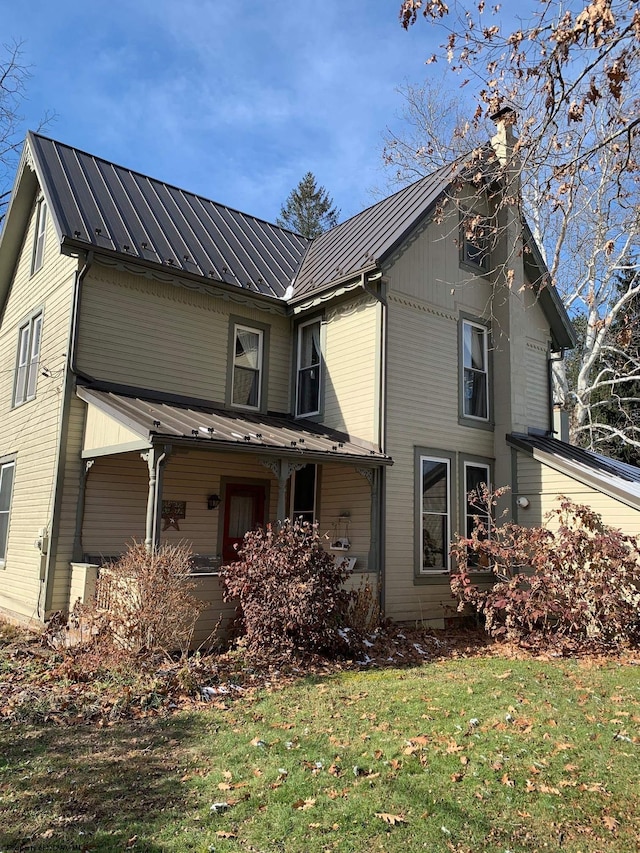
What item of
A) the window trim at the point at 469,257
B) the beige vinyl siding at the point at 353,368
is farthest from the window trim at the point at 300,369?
the window trim at the point at 469,257

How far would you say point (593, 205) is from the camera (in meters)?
22.6

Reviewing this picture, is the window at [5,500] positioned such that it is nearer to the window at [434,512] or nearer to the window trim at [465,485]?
the window at [434,512]

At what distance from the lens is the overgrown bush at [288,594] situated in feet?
27.3

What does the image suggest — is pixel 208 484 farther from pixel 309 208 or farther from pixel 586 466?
pixel 309 208

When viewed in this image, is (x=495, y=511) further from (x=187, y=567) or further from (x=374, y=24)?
(x=374, y=24)

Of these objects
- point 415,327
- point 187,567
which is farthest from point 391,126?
point 187,567

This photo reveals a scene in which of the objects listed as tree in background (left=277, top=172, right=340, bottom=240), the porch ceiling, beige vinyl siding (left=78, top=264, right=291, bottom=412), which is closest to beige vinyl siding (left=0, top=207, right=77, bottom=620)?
beige vinyl siding (left=78, top=264, right=291, bottom=412)

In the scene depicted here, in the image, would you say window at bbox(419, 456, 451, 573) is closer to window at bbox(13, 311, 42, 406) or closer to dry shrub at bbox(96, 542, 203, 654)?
dry shrub at bbox(96, 542, 203, 654)

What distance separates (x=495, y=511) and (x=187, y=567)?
7078mm

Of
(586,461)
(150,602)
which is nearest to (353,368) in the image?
(586,461)

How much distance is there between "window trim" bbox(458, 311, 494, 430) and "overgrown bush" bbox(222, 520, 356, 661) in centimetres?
530

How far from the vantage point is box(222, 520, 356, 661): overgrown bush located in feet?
27.3

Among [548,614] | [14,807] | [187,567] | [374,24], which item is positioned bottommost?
[14,807]

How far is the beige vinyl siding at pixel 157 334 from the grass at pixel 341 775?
6.59 meters
